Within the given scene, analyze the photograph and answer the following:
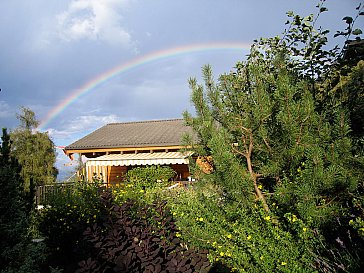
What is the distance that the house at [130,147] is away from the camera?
13.2 meters

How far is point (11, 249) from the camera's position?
248 centimetres

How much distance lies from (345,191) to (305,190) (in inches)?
16.2

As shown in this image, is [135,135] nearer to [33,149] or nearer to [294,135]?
[33,149]

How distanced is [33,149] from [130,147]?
9.52 m

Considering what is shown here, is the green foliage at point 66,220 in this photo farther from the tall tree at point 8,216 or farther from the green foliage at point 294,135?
the green foliage at point 294,135

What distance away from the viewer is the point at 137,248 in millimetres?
3389

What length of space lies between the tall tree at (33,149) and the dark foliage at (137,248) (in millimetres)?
17833

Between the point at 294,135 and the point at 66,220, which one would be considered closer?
the point at 294,135

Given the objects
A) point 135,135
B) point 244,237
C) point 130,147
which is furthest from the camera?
point 135,135

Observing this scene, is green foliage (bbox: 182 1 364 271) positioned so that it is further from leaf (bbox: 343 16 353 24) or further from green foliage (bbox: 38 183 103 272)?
green foliage (bbox: 38 183 103 272)

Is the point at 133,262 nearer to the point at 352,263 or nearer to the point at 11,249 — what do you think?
the point at 11,249

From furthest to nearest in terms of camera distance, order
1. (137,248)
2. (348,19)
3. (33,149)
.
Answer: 1. (33,149)
2. (137,248)
3. (348,19)

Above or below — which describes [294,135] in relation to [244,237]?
above

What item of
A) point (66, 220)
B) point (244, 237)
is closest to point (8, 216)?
point (244, 237)
